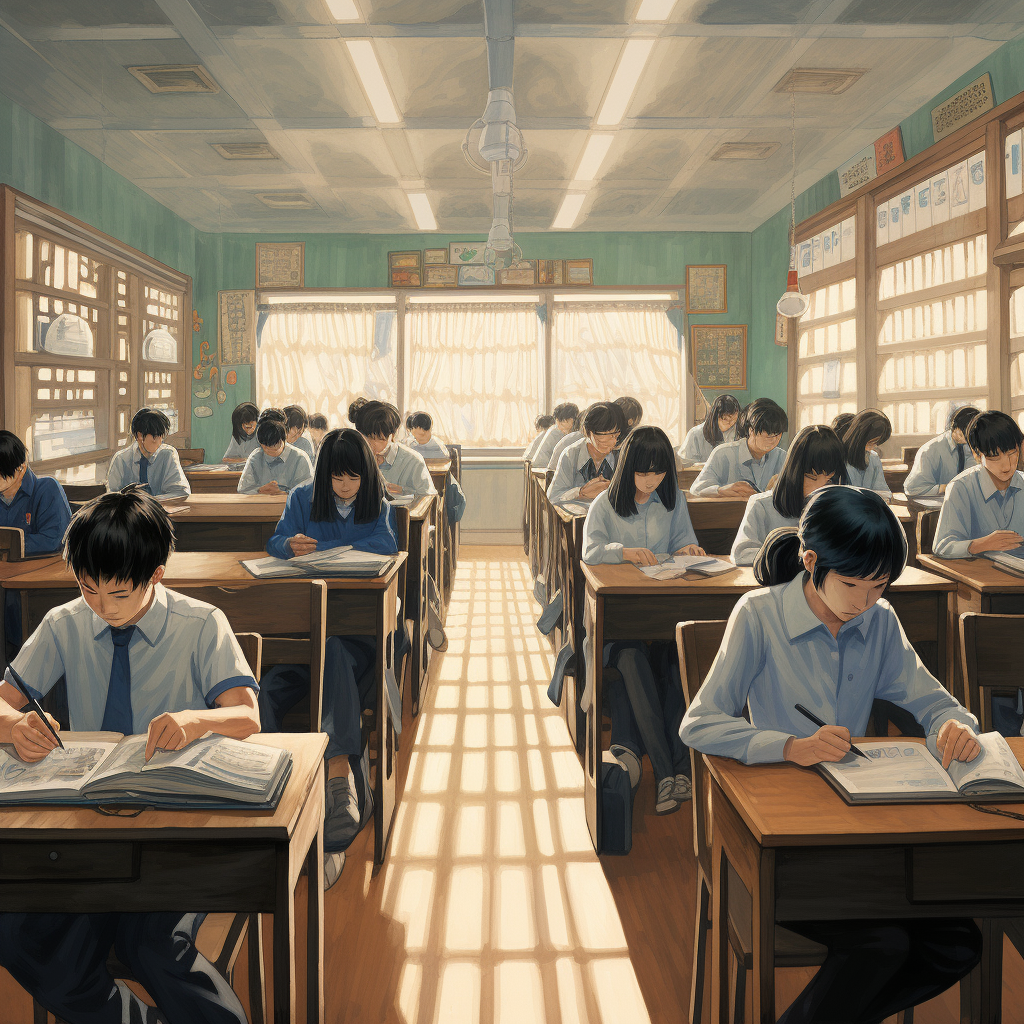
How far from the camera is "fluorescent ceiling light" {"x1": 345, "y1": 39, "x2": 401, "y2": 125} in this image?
3.98 m

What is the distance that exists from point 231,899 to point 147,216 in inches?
272

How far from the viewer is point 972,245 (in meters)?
4.47

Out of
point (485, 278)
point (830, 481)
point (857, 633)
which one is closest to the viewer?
point (857, 633)

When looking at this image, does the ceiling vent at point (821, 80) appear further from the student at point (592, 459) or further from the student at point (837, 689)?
the student at point (837, 689)

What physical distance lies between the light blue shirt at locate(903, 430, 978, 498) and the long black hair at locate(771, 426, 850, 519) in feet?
6.08

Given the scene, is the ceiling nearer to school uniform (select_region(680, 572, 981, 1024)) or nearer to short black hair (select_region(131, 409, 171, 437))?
short black hair (select_region(131, 409, 171, 437))

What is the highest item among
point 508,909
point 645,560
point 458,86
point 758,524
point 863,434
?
point 458,86

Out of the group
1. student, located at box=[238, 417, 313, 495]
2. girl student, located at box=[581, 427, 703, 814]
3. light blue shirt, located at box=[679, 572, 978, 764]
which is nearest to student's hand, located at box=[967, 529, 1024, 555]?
girl student, located at box=[581, 427, 703, 814]

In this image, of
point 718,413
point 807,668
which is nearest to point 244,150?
point 718,413

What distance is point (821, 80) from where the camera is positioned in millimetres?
4449

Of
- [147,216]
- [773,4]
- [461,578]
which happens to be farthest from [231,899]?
[147,216]

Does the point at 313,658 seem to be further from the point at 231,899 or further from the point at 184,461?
the point at 184,461

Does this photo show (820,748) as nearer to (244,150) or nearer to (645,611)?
(645,611)

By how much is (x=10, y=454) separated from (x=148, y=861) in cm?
251
